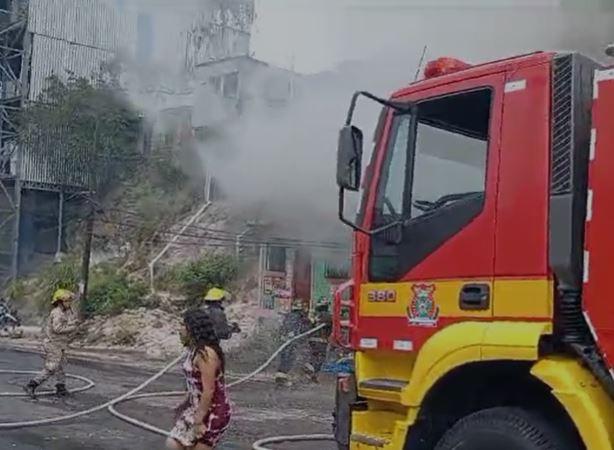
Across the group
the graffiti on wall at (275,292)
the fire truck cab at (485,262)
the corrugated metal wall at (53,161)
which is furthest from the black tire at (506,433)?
the corrugated metal wall at (53,161)

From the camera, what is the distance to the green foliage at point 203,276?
21.8 metres

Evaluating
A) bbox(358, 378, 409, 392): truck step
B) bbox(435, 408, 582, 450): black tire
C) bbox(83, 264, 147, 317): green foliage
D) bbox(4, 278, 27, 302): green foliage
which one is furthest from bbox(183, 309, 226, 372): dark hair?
bbox(4, 278, 27, 302): green foliage

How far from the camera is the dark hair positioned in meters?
5.01

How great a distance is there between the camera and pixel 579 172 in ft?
13.1

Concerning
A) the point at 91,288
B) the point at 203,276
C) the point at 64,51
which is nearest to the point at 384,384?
the point at 203,276

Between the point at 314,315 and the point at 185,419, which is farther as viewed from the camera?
the point at 314,315

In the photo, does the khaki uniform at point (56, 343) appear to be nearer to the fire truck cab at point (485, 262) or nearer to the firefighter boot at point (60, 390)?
the firefighter boot at point (60, 390)

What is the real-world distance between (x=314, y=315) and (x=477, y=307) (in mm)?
11941

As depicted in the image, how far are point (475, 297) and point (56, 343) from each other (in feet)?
24.2

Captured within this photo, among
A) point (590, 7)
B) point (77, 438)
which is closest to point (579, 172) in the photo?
point (77, 438)

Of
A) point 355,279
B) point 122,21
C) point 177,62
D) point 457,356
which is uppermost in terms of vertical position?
point 122,21

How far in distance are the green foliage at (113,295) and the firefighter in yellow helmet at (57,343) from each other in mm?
11361

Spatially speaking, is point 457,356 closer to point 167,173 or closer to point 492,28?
point 492,28

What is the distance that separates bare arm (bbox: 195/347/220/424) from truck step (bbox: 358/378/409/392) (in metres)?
0.82
